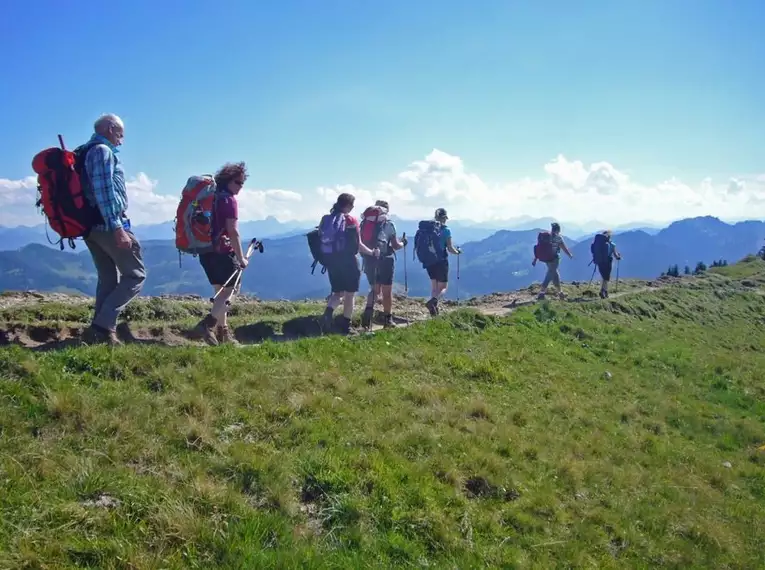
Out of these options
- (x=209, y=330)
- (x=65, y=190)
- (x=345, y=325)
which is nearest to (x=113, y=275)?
A: (x=65, y=190)

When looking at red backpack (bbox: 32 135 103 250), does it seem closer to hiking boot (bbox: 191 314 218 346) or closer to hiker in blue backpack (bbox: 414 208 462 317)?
hiking boot (bbox: 191 314 218 346)

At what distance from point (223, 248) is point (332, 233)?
269 cm

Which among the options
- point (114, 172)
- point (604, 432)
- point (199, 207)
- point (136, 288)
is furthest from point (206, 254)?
point (604, 432)

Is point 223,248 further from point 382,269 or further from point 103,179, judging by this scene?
point 382,269

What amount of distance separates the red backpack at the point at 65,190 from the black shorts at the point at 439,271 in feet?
33.5

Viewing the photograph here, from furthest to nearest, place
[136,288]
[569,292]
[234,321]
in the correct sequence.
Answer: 1. [569,292]
2. [234,321]
3. [136,288]

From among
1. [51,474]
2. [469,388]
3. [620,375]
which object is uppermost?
[51,474]

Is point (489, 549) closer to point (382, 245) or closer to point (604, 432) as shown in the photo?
point (604, 432)

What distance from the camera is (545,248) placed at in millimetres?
22562

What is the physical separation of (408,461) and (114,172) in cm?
559

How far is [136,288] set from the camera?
8297 mm

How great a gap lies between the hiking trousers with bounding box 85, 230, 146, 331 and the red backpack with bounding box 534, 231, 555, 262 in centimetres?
1761

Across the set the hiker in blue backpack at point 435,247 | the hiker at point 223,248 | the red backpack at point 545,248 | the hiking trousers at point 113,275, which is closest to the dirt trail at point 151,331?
the hiker at point 223,248

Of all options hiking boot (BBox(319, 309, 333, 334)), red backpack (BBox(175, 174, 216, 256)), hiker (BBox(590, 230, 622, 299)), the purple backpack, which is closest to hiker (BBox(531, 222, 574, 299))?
hiker (BBox(590, 230, 622, 299))
